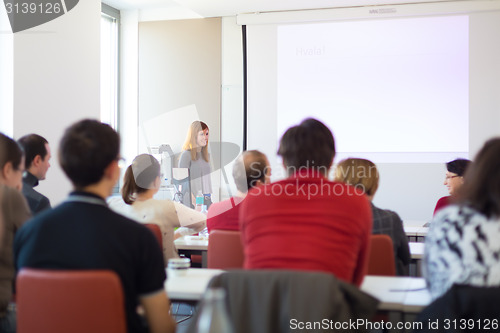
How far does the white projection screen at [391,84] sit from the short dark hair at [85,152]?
462cm

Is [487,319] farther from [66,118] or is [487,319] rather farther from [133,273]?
[66,118]

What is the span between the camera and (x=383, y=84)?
6.59 meters

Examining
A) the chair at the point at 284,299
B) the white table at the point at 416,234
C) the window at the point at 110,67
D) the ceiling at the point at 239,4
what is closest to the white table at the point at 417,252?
the white table at the point at 416,234

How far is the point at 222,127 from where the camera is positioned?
7.35 meters

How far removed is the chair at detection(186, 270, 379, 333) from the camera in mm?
1556

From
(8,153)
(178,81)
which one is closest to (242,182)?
(8,153)

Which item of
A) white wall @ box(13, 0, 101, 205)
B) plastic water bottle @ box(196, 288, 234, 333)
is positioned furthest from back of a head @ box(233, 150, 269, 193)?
plastic water bottle @ box(196, 288, 234, 333)

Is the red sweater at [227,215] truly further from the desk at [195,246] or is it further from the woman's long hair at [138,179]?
the woman's long hair at [138,179]

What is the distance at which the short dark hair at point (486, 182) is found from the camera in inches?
67.8

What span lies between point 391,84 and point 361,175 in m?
3.90

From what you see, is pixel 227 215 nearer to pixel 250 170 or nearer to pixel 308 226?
pixel 250 170

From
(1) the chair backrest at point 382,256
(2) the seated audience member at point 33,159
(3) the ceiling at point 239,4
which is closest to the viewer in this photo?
(1) the chair backrest at point 382,256

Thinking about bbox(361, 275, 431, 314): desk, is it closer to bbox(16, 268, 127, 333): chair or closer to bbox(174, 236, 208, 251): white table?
bbox(16, 268, 127, 333): chair

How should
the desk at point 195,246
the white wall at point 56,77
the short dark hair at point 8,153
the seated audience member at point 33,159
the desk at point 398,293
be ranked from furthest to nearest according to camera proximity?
the white wall at point 56,77, the desk at point 195,246, the seated audience member at point 33,159, the short dark hair at point 8,153, the desk at point 398,293
